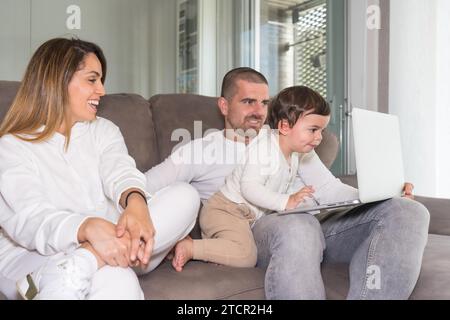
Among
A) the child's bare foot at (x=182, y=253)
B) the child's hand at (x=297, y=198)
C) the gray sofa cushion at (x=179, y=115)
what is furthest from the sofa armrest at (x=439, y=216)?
the child's bare foot at (x=182, y=253)

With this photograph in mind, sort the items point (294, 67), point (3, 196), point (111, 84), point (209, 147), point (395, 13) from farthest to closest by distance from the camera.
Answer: point (111, 84) → point (294, 67) → point (395, 13) → point (209, 147) → point (3, 196)

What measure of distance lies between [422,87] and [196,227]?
55.6 inches

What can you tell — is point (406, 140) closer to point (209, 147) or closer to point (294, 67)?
point (294, 67)

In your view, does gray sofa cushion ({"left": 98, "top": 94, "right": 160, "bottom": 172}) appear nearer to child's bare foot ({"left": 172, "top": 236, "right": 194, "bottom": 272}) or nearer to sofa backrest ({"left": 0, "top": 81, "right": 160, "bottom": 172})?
sofa backrest ({"left": 0, "top": 81, "right": 160, "bottom": 172})

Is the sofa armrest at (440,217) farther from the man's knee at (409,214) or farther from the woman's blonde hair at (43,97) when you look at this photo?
the woman's blonde hair at (43,97)

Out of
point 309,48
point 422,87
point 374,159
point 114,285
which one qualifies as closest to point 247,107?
point 374,159

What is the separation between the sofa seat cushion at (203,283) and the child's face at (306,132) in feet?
1.16

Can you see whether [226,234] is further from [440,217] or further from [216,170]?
[440,217]

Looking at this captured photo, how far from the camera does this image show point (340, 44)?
8.04 ft

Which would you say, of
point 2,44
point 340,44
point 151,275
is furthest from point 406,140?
point 2,44

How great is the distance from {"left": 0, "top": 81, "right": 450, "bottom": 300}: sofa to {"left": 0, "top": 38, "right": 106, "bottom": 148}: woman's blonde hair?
0.51ft

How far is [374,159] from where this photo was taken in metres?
1.00
